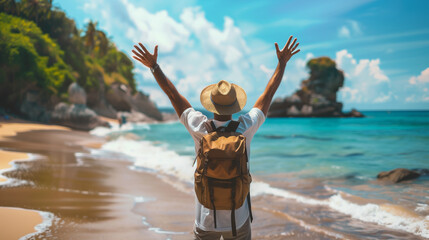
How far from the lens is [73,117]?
23.7 m

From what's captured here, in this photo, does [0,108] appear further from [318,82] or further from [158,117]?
[318,82]

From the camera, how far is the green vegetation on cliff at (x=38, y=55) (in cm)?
2389

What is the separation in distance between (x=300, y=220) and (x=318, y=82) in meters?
64.7

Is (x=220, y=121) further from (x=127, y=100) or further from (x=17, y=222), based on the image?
(x=127, y=100)

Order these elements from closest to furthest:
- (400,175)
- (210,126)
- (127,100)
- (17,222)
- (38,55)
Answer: (210,126)
(17,222)
(400,175)
(38,55)
(127,100)

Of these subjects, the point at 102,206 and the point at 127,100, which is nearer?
the point at 102,206

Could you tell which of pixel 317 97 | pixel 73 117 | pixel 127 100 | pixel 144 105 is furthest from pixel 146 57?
pixel 317 97

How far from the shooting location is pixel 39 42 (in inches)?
1042

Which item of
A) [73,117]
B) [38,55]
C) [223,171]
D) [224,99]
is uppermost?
[38,55]

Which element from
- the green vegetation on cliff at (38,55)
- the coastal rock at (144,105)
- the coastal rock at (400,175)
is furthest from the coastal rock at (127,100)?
the coastal rock at (400,175)

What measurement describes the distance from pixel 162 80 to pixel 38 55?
28.3 metres

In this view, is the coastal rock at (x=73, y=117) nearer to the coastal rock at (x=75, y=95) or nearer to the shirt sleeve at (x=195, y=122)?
the coastal rock at (x=75, y=95)

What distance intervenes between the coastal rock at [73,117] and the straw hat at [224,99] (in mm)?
23873

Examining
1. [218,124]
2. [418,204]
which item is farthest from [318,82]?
[218,124]
